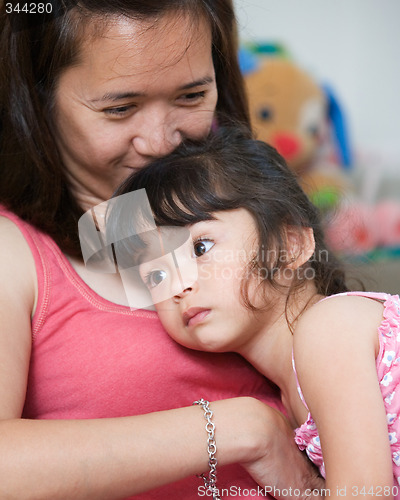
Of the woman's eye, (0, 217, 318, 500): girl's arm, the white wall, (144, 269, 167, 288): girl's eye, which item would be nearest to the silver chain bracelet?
(0, 217, 318, 500): girl's arm

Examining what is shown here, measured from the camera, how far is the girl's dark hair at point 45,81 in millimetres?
1159

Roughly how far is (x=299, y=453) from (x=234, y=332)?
22cm

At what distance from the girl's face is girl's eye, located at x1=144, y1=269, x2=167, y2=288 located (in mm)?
15

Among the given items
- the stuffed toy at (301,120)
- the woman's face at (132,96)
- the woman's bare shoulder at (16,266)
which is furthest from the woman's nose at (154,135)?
the stuffed toy at (301,120)

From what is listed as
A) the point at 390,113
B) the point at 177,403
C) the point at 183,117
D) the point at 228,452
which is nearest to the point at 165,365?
the point at 177,403

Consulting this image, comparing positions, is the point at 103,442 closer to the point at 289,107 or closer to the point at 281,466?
the point at 281,466

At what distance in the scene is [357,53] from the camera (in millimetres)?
3180

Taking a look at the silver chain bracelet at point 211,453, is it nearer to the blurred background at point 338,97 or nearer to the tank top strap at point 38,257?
the tank top strap at point 38,257

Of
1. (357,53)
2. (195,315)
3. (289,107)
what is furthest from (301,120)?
(195,315)

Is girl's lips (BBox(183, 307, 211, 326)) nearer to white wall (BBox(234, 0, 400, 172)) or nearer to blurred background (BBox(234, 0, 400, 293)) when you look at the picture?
blurred background (BBox(234, 0, 400, 293))

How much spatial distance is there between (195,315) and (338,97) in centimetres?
225

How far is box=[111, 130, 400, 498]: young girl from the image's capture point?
3.03 ft

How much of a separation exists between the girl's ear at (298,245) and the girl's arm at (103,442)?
260 millimetres

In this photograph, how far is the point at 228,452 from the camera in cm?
97
